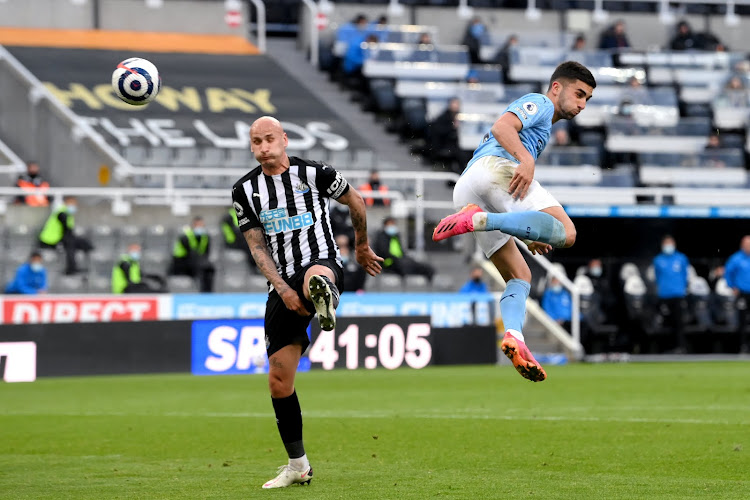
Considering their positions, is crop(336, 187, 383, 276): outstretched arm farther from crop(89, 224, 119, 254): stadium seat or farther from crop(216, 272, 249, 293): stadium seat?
crop(89, 224, 119, 254): stadium seat

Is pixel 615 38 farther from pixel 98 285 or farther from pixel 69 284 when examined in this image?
pixel 69 284

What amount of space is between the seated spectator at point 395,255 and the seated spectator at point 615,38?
35.4 feet

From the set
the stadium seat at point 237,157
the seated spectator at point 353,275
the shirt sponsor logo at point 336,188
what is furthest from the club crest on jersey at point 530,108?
the stadium seat at point 237,157

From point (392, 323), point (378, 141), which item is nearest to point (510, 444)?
point (392, 323)

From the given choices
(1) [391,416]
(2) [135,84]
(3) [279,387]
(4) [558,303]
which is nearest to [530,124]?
(3) [279,387]

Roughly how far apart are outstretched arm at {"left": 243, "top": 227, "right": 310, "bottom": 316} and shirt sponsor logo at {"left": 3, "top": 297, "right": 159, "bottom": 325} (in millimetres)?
11481

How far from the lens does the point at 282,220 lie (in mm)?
7664

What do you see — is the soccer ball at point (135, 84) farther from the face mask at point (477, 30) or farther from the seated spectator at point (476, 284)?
the face mask at point (477, 30)

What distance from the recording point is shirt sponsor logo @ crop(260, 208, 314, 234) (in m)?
7.65

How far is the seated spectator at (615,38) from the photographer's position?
3053cm

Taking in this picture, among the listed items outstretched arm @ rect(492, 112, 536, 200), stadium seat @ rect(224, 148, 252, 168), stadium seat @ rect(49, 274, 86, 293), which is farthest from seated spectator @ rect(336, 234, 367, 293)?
outstretched arm @ rect(492, 112, 536, 200)

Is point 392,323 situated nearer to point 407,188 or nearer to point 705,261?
point 407,188

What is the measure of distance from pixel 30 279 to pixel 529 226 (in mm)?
13583

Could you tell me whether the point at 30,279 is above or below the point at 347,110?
below
